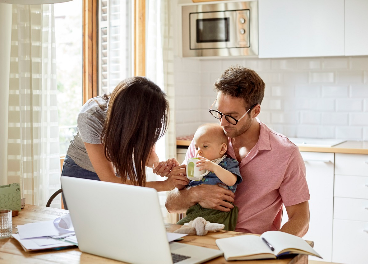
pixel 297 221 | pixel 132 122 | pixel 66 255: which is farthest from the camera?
pixel 297 221

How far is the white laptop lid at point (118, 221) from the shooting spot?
1387mm

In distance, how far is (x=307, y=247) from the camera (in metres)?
1.53

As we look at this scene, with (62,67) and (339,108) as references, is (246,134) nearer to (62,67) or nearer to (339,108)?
(62,67)

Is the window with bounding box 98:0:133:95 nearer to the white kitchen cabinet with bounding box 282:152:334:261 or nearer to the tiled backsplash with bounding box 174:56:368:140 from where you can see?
the tiled backsplash with bounding box 174:56:368:140

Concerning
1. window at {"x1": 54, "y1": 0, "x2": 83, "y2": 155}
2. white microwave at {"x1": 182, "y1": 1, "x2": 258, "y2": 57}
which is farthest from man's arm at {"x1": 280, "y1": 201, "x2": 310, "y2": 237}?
white microwave at {"x1": 182, "y1": 1, "x2": 258, "y2": 57}

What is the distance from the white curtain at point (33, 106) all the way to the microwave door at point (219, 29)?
5.52 feet

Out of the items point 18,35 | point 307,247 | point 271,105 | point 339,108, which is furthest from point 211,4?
point 307,247

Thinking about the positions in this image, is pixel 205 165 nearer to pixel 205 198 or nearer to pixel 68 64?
pixel 205 198

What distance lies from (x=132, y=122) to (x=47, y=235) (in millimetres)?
543

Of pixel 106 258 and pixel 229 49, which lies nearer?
pixel 106 258

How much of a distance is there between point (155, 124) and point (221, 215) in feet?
1.61

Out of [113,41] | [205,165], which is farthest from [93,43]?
[205,165]

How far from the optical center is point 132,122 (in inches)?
79.2

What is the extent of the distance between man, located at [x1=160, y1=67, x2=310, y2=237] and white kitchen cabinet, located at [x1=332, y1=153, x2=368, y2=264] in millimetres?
1351
